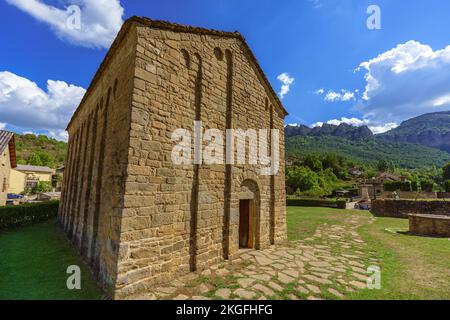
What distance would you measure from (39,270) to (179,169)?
4.78m

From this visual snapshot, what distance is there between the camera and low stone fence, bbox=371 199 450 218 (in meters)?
17.7

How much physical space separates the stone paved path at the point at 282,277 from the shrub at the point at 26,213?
1343 cm

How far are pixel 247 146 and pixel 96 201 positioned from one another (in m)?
5.04

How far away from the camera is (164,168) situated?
511cm

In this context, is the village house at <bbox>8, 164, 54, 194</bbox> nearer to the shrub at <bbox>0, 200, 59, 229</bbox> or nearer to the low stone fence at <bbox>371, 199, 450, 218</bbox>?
the shrub at <bbox>0, 200, 59, 229</bbox>

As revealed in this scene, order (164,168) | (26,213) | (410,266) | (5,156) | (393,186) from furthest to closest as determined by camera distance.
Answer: (393,186)
(5,156)
(26,213)
(410,266)
(164,168)

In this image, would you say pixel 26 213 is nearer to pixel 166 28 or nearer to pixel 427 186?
pixel 166 28

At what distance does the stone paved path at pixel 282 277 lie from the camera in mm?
4375

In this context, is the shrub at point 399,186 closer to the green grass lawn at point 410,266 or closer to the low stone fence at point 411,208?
the low stone fence at point 411,208

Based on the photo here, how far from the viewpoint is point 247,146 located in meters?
7.63

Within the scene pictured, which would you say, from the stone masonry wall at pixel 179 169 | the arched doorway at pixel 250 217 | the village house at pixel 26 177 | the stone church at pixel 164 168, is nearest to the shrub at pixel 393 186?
the stone church at pixel 164 168

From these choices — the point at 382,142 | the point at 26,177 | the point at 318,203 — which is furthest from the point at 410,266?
the point at 382,142

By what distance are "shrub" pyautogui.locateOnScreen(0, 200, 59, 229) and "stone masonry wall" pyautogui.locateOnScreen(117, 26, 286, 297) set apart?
12909 millimetres
